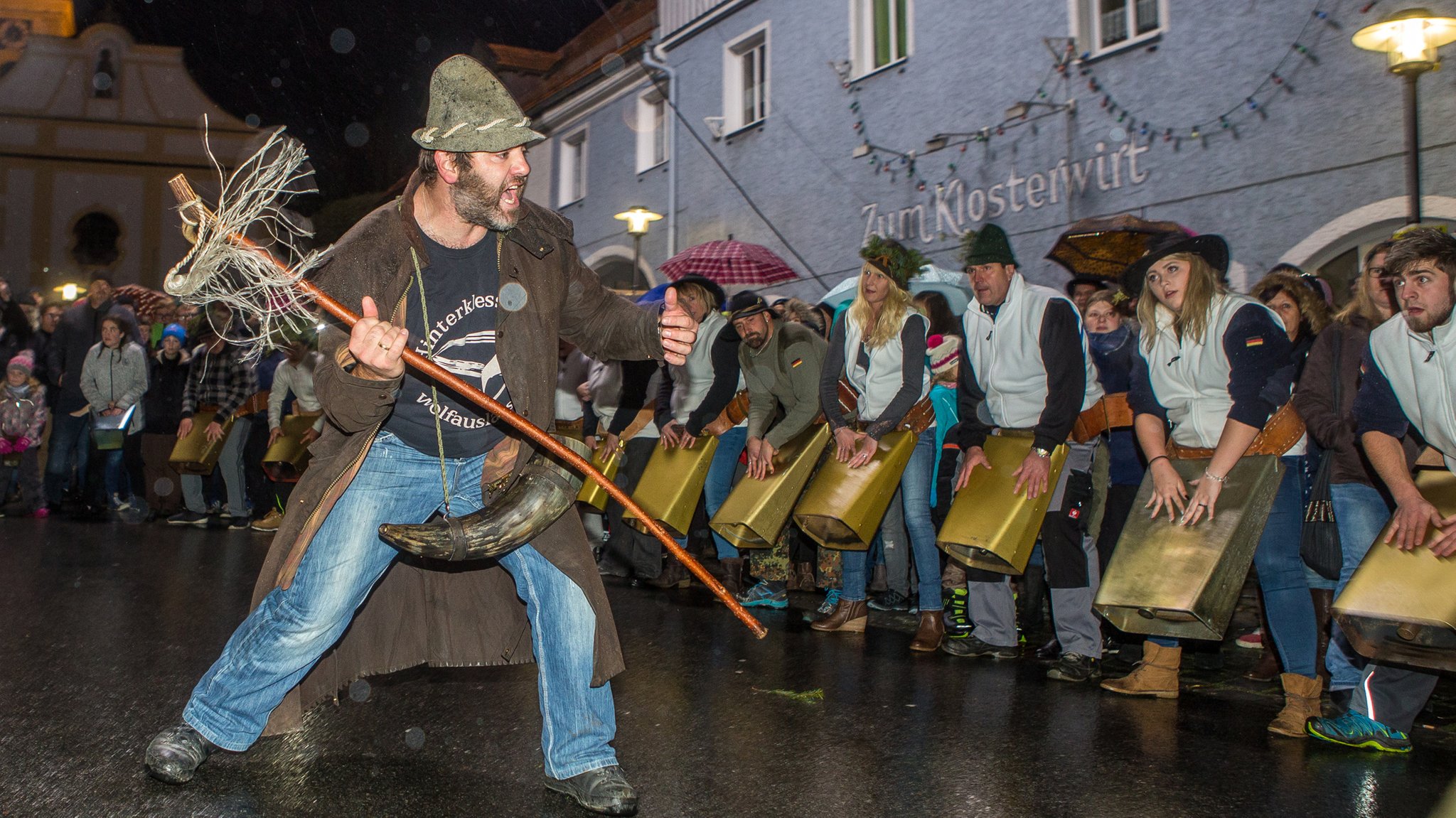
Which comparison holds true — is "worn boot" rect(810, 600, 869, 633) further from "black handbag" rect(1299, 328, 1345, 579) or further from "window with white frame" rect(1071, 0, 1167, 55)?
"window with white frame" rect(1071, 0, 1167, 55)

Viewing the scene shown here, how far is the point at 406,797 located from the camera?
3.65 m

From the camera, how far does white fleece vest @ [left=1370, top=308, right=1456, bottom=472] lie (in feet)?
14.1

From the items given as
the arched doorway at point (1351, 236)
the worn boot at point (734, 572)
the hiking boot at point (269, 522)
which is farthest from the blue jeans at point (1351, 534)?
the hiking boot at point (269, 522)

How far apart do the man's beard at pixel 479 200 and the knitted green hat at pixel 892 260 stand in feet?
12.4

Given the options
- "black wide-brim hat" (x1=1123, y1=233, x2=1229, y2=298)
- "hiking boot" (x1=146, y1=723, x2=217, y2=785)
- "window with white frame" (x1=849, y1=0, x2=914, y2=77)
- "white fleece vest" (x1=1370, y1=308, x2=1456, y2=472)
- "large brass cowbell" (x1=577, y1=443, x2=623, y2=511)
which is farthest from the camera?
"window with white frame" (x1=849, y1=0, x2=914, y2=77)

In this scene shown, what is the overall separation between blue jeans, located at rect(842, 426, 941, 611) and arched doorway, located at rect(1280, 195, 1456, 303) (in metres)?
4.44

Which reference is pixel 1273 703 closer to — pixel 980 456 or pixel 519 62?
pixel 980 456

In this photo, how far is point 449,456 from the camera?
3.74 m

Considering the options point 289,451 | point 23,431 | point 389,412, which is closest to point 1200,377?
point 389,412

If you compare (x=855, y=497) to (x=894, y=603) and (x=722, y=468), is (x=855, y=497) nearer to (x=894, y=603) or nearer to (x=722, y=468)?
(x=894, y=603)

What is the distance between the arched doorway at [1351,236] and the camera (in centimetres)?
916

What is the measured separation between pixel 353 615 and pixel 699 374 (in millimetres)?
5000

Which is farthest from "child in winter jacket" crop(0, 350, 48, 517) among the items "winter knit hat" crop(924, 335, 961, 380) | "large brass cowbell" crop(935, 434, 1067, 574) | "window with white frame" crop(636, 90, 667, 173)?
"large brass cowbell" crop(935, 434, 1067, 574)

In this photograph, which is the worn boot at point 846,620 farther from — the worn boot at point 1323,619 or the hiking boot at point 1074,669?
the worn boot at point 1323,619
